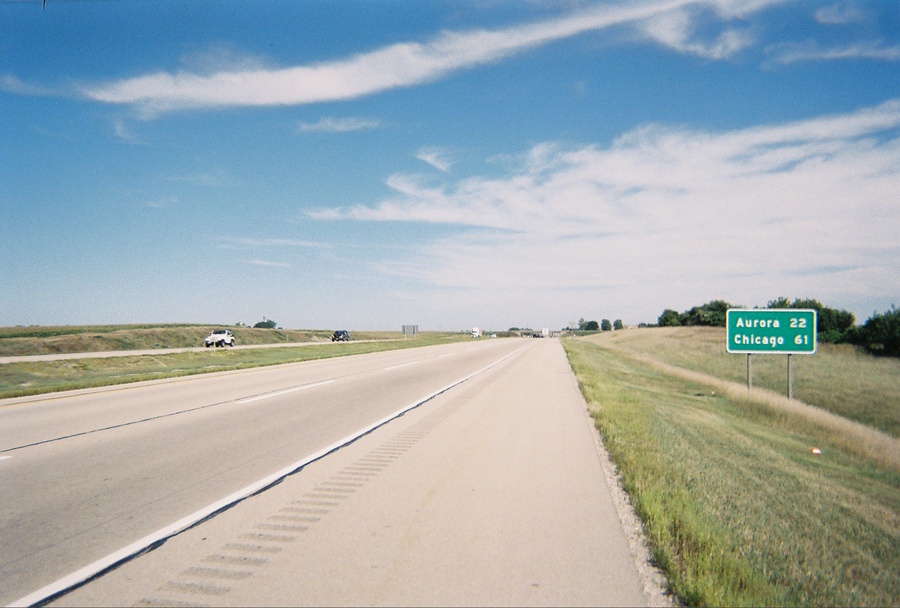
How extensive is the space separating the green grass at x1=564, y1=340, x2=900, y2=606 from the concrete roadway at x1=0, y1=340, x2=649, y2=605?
0.50 m

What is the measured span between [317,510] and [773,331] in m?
20.9

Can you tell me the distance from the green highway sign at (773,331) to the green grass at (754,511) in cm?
750

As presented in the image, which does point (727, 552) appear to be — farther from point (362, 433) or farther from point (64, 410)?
point (64, 410)

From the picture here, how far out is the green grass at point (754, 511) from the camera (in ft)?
14.4

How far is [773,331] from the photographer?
853 inches

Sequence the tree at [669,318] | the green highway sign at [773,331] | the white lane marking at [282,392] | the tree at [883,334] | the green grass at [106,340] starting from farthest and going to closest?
the tree at [669,318] → the tree at [883,334] → the green grass at [106,340] → the green highway sign at [773,331] → the white lane marking at [282,392]

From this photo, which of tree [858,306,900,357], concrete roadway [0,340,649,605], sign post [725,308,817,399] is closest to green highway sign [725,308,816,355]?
sign post [725,308,817,399]

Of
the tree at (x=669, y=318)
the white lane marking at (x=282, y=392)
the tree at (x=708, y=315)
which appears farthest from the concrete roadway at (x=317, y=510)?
the tree at (x=669, y=318)

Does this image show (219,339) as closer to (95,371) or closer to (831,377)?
(95,371)

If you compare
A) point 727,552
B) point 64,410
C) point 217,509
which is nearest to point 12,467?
point 217,509

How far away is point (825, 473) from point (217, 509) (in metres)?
10.9

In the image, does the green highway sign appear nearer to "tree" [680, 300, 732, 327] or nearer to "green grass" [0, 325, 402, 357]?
"green grass" [0, 325, 402, 357]

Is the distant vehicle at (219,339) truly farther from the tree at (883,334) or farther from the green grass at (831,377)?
the tree at (883,334)

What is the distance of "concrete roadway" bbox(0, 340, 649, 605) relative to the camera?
405cm
